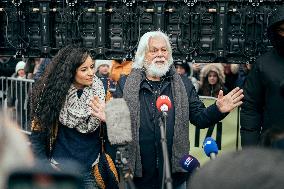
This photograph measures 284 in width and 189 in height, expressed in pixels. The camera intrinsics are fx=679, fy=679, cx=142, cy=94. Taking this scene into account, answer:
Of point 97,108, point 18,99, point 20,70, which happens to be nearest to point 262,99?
point 97,108

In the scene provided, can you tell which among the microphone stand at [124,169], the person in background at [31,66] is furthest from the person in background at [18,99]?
the microphone stand at [124,169]

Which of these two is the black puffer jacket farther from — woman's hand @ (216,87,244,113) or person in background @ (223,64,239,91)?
person in background @ (223,64,239,91)

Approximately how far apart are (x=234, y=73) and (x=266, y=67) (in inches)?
226

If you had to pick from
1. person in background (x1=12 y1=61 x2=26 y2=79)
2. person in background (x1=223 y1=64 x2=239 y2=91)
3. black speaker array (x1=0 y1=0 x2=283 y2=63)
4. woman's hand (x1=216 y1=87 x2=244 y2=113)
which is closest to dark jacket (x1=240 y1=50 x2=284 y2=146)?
woman's hand (x1=216 y1=87 x2=244 y2=113)

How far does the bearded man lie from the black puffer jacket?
8.1 inches

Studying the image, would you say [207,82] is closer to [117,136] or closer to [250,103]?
[250,103]

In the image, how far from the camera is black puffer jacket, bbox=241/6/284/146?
502 centimetres

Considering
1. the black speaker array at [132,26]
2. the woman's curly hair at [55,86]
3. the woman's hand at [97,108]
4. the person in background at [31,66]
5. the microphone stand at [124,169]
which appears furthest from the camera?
the person in background at [31,66]

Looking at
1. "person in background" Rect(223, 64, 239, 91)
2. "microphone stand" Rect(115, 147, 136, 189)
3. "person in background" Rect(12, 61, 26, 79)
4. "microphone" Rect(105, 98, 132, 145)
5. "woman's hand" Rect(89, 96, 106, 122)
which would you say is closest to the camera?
"microphone stand" Rect(115, 147, 136, 189)

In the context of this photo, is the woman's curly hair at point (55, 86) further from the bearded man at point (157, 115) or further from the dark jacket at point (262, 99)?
the dark jacket at point (262, 99)

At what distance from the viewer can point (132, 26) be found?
859 cm

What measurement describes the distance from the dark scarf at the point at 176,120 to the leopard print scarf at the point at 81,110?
0.24 meters

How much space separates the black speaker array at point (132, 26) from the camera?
26.8 ft

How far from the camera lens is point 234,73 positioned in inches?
425
